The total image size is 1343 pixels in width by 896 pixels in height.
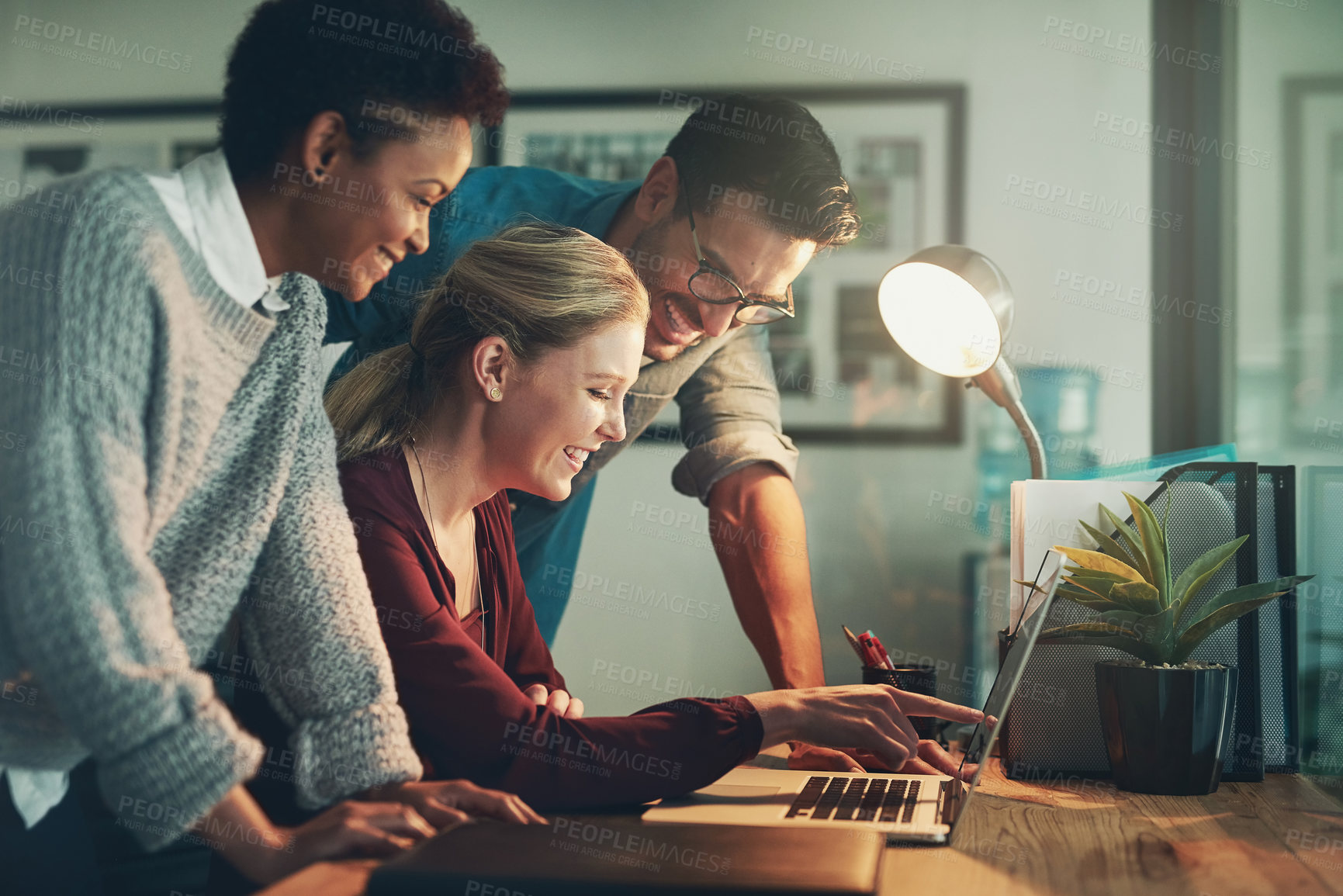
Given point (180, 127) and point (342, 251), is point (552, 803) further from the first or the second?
point (180, 127)

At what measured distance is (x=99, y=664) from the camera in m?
0.69

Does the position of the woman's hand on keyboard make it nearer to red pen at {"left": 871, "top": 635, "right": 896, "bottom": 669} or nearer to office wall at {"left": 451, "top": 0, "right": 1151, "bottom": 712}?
red pen at {"left": 871, "top": 635, "right": 896, "bottom": 669}

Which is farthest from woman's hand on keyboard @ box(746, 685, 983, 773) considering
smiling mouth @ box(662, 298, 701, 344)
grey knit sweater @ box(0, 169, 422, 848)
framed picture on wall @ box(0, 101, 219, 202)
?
framed picture on wall @ box(0, 101, 219, 202)

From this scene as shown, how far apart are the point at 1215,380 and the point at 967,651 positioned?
724 millimetres

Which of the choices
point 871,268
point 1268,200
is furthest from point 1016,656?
point 871,268

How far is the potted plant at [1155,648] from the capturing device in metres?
1.04

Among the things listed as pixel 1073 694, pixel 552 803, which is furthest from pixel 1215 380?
pixel 552 803

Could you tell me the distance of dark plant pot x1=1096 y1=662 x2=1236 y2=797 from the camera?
3.40 ft

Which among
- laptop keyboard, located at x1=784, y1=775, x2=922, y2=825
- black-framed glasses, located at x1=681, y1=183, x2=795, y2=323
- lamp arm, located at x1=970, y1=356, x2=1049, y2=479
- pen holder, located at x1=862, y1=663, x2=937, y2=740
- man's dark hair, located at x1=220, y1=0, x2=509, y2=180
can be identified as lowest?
laptop keyboard, located at x1=784, y1=775, x2=922, y2=825

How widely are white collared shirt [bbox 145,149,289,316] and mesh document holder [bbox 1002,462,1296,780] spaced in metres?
0.92

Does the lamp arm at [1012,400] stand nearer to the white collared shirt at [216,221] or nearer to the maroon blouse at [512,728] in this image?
the maroon blouse at [512,728]

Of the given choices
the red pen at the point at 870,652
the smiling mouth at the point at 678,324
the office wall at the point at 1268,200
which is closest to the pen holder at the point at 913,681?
the red pen at the point at 870,652

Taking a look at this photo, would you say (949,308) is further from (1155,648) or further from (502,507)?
(502,507)

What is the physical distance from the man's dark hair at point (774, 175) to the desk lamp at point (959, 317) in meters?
0.13
